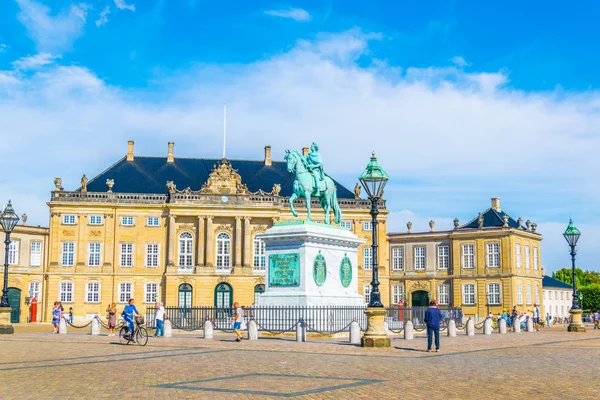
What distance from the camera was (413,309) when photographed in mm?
31016

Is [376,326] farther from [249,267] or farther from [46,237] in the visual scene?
[46,237]

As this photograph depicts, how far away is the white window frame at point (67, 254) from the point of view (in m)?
58.2

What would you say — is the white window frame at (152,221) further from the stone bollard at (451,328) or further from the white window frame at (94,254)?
the stone bollard at (451,328)

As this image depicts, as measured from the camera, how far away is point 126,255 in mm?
59500

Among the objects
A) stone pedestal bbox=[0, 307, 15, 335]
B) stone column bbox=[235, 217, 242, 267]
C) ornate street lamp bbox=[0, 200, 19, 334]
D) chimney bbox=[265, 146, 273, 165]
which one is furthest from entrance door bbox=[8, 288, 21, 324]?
stone pedestal bbox=[0, 307, 15, 335]

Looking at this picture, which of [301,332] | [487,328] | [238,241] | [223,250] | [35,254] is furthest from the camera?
[223,250]

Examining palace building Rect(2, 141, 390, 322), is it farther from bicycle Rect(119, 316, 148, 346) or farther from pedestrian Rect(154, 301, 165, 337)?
bicycle Rect(119, 316, 148, 346)

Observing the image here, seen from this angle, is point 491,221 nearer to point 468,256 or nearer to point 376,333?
point 468,256

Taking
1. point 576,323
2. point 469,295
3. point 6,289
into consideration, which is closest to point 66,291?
point 6,289

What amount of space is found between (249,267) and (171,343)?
36.2 metres

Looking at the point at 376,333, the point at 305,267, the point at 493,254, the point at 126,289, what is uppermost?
the point at 493,254

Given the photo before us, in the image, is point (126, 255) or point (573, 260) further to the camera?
point (126, 255)

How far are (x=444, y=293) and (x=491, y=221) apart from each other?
24.7 ft

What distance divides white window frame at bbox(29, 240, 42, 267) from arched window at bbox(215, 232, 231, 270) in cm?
1393
